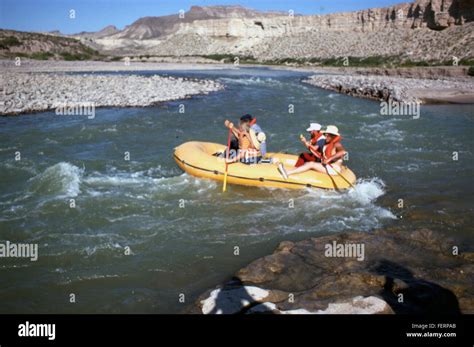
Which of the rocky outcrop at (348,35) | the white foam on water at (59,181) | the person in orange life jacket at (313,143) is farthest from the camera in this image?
the rocky outcrop at (348,35)

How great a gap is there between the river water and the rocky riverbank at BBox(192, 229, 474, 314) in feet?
1.58

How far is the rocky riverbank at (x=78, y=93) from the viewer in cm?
1565

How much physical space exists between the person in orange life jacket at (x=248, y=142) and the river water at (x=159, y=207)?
24.1 inches

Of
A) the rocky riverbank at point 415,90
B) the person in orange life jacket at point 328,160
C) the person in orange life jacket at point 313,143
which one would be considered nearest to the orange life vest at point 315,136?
the person in orange life jacket at point 313,143

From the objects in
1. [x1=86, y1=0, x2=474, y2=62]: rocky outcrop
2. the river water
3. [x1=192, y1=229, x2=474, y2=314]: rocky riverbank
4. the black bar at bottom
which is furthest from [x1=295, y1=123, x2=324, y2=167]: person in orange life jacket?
[x1=86, y1=0, x2=474, y2=62]: rocky outcrop

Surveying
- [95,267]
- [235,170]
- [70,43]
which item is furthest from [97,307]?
[70,43]

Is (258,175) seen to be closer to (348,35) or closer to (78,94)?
(78,94)

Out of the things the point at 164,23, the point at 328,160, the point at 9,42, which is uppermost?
the point at 164,23

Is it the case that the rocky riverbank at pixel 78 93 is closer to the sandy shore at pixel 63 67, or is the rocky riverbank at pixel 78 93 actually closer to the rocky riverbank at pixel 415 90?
the rocky riverbank at pixel 415 90

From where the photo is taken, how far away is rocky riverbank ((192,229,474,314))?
4004 millimetres

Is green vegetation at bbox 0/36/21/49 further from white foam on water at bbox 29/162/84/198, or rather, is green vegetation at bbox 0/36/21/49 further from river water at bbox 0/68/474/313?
white foam on water at bbox 29/162/84/198

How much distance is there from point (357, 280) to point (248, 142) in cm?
428

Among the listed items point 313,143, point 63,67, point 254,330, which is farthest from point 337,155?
point 63,67

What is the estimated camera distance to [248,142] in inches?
325
